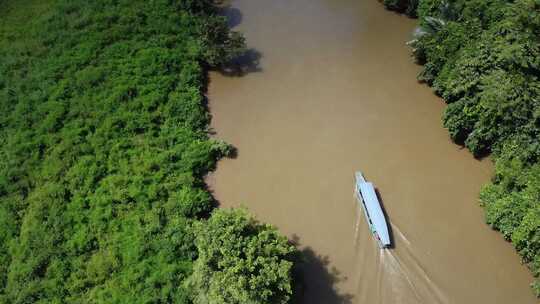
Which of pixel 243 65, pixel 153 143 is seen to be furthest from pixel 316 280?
pixel 243 65

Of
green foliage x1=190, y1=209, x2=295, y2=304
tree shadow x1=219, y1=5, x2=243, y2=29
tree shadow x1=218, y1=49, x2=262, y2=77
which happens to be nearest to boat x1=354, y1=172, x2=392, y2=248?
green foliage x1=190, y1=209, x2=295, y2=304

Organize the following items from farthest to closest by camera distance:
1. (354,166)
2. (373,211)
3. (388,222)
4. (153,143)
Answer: (153,143), (354,166), (388,222), (373,211)

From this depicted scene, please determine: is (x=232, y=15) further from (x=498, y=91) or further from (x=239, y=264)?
(x=239, y=264)

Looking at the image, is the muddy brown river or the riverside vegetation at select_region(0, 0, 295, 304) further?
the muddy brown river

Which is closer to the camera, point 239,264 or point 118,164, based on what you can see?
point 239,264

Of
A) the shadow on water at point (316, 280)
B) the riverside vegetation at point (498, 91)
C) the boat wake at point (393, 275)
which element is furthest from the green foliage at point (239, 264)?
the riverside vegetation at point (498, 91)

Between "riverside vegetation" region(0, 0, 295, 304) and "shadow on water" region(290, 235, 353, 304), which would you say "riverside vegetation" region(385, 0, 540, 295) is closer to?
"shadow on water" region(290, 235, 353, 304)
